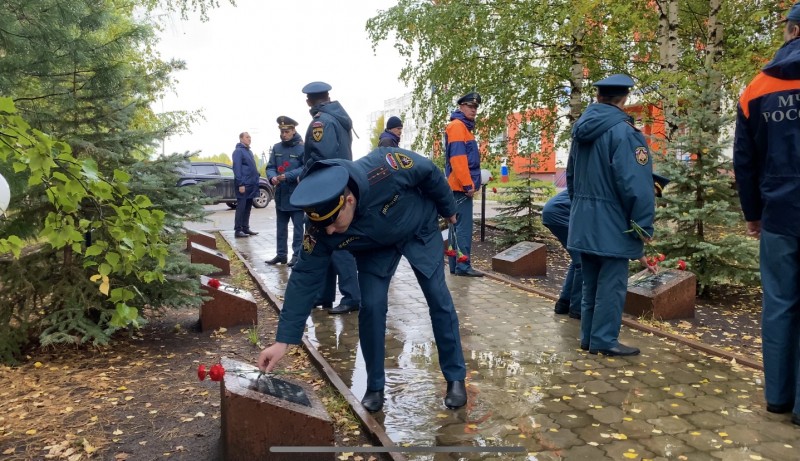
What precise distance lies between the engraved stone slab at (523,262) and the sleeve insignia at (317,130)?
3540 millimetres

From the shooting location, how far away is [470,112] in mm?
7582

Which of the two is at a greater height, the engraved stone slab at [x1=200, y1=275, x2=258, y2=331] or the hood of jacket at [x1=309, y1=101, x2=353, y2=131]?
the hood of jacket at [x1=309, y1=101, x2=353, y2=131]

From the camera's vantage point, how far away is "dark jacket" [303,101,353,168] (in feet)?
19.4

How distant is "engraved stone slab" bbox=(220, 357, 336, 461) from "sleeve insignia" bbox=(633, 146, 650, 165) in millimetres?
2918

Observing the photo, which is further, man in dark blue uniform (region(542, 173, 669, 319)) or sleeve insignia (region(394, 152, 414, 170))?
man in dark blue uniform (region(542, 173, 669, 319))

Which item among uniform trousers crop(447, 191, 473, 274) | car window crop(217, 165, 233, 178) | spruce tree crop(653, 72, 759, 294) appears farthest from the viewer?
car window crop(217, 165, 233, 178)

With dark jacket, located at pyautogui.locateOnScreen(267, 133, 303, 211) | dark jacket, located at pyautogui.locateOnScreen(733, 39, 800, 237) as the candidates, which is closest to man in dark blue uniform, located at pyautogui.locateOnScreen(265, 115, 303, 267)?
dark jacket, located at pyautogui.locateOnScreen(267, 133, 303, 211)

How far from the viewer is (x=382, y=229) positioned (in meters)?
3.32

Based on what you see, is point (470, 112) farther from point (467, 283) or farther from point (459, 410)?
point (459, 410)

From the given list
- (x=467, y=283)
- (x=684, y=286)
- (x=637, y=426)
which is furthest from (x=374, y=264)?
(x=467, y=283)

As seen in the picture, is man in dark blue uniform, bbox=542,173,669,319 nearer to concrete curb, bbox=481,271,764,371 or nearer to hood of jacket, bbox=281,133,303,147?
concrete curb, bbox=481,271,764,371

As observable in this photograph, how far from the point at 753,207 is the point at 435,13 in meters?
9.83

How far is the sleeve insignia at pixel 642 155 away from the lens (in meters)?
4.47

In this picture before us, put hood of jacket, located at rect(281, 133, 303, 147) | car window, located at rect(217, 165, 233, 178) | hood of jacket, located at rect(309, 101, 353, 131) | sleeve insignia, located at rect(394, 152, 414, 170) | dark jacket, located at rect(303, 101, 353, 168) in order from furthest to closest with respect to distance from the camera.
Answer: car window, located at rect(217, 165, 233, 178)
hood of jacket, located at rect(281, 133, 303, 147)
hood of jacket, located at rect(309, 101, 353, 131)
dark jacket, located at rect(303, 101, 353, 168)
sleeve insignia, located at rect(394, 152, 414, 170)
